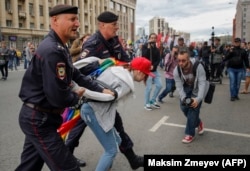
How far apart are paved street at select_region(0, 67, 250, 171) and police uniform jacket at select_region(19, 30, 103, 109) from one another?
2.75ft

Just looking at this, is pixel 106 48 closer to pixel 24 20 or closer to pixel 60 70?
pixel 60 70

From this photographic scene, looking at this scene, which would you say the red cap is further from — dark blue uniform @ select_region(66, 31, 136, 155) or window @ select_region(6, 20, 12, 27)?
window @ select_region(6, 20, 12, 27)

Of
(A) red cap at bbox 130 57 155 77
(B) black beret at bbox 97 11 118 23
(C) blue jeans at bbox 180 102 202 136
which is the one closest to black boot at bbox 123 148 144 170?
(A) red cap at bbox 130 57 155 77

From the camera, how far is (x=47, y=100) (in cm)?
242

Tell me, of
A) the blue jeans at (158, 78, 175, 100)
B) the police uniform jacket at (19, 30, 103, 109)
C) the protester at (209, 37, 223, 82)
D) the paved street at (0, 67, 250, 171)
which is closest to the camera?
the police uniform jacket at (19, 30, 103, 109)

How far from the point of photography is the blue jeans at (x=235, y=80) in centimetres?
906

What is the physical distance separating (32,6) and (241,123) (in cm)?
5272

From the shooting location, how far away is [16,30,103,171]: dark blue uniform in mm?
2260

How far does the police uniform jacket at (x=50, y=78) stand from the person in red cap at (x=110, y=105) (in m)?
0.55

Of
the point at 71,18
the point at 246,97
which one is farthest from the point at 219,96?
the point at 71,18

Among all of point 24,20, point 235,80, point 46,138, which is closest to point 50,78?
point 46,138

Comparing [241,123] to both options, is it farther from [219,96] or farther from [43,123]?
[43,123]

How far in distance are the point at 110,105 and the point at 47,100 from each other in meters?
0.74

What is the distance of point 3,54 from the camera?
570 inches
